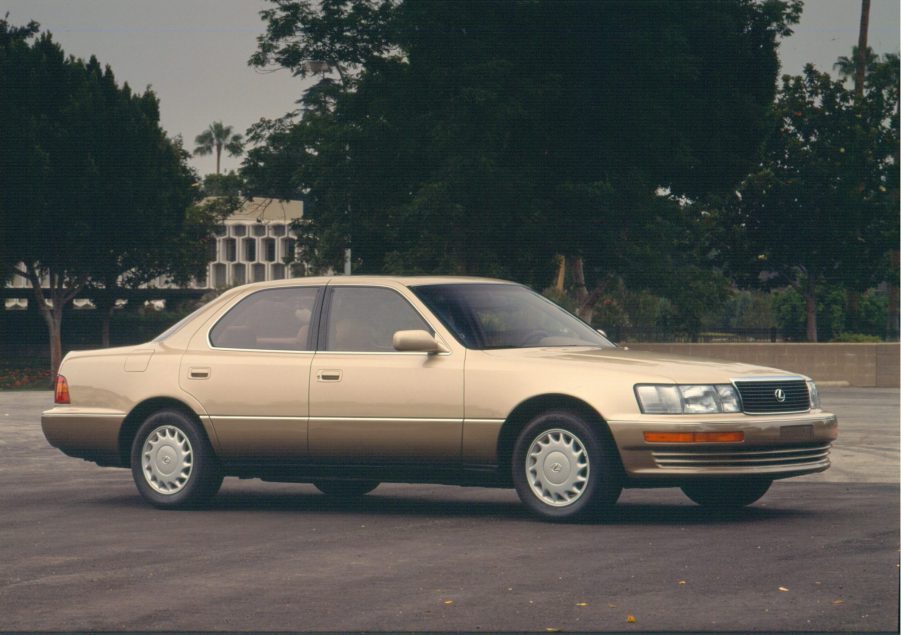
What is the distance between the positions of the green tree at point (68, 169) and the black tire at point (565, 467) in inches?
1389

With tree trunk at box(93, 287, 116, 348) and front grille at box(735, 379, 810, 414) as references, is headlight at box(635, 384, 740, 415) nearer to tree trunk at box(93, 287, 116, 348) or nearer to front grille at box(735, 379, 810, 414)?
front grille at box(735, 379, 810, 414)

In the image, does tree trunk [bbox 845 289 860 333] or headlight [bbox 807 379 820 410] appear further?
tree trunk [bbox 845 289 860 333]

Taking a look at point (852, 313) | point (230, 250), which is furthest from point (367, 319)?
point (230, 250)

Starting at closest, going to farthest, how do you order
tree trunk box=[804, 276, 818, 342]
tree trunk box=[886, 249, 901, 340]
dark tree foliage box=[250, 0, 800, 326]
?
dark tree foliage box=[250, 0, 800, 326], tree trunk box=[886, 249, 901, 340], tree trunk box=[804, 276, 818, 342]

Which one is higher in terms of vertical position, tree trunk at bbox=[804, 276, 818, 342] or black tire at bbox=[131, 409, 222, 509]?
tree trunk at bbox=[804, 276, 818, 342]

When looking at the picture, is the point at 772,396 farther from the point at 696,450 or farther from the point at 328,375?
the point at 328,375

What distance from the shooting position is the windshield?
11.1 meters

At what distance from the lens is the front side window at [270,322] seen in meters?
11.6

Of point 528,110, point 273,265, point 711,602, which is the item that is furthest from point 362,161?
point 273,265

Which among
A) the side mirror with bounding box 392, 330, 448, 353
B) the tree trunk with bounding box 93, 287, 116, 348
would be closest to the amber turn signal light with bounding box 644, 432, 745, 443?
the side mirror with bounding box 392, 330, 448, 353

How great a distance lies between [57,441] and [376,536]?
11.1ft

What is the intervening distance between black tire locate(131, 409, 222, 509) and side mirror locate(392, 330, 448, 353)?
5.66ft

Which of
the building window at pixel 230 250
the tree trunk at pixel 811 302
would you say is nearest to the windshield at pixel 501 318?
the tree trunk at pixel 811 302

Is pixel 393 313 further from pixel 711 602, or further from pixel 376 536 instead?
pixel 711 602
